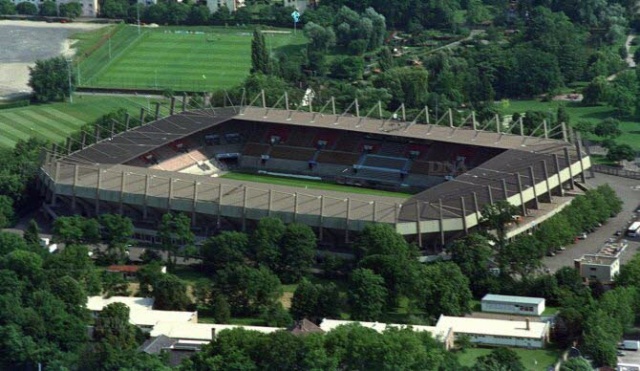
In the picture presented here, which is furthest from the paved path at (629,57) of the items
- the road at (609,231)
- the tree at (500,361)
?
the tree at (500,361)

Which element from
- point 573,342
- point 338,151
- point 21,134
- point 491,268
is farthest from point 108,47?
point 573,342

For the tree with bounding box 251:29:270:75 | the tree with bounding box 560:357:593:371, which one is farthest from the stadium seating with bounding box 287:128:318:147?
the tree with bounding box 560:357:593:371

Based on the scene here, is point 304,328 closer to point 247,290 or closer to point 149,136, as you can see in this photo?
point 247,290

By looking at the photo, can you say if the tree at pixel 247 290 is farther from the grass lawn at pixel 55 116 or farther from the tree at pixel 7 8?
the tree at pixel 7 8

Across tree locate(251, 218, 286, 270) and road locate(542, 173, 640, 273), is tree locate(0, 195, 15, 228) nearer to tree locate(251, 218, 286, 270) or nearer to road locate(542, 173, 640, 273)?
tree locate(251, 218, 286, 270)

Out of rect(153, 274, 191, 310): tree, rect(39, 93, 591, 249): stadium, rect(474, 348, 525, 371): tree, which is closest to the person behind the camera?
rect(474, 348, 525, 371): tree

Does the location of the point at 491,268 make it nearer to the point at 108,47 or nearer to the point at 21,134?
the point at 21,134
